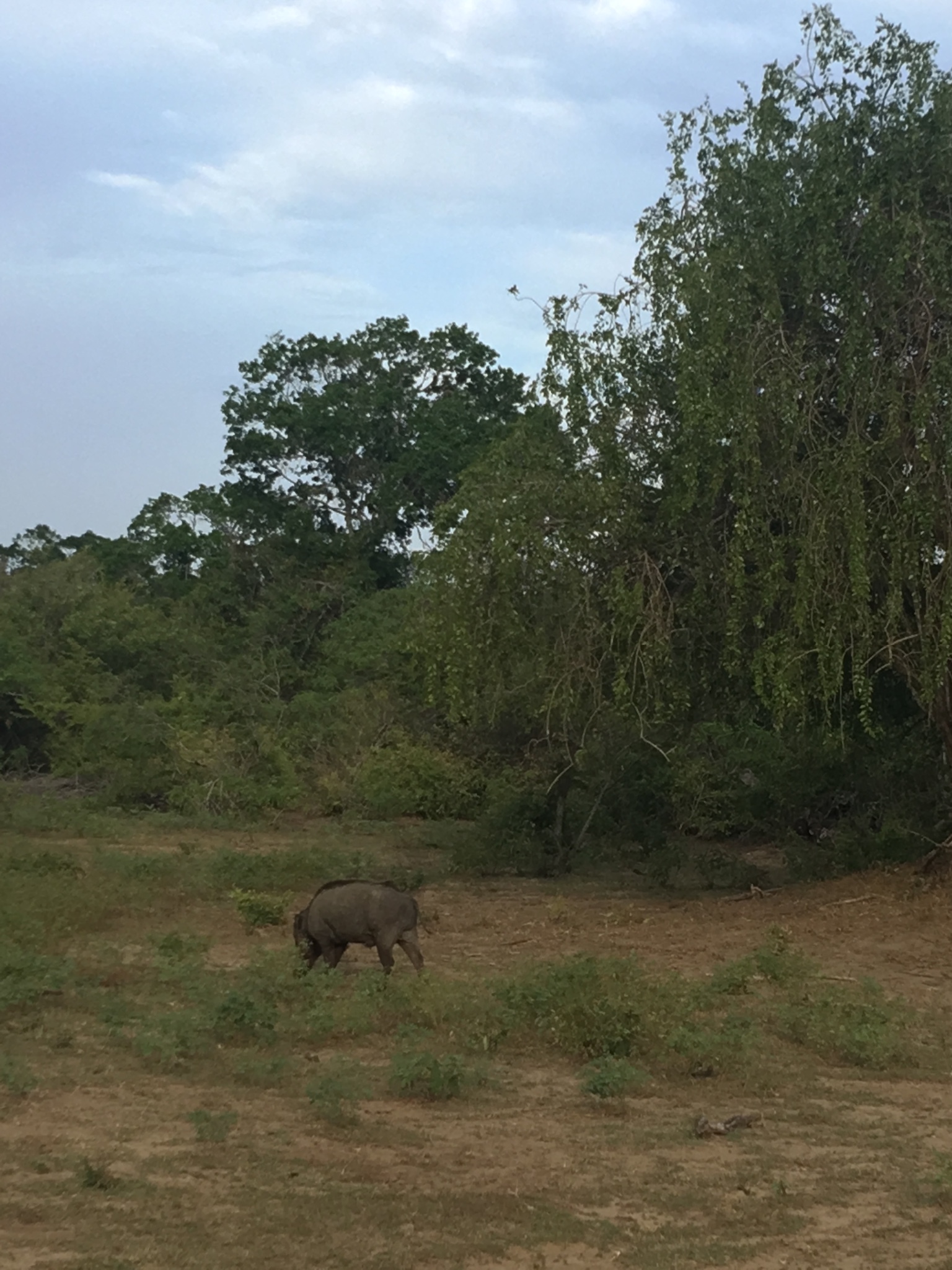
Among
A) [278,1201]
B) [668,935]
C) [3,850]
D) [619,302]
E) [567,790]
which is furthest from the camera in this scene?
[567,790]

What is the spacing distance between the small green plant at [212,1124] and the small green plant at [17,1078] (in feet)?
2.77

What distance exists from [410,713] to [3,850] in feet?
31.0

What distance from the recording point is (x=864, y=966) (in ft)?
37.7

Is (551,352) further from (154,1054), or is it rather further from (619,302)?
(154,1054)

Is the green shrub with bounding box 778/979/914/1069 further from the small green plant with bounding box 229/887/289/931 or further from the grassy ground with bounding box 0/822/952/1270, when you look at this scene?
the small green plant with bounding box 229/887/289/931

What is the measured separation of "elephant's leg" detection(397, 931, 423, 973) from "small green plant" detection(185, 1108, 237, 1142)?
4.17 m

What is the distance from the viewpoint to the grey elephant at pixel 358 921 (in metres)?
10.5

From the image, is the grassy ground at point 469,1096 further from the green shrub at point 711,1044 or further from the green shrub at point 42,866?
the green shrub at point 42,866

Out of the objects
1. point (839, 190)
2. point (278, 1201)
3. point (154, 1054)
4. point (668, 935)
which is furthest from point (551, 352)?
point (278, 1201)

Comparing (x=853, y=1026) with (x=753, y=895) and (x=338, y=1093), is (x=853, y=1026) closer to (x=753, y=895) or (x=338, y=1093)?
(x=338, y=1093)

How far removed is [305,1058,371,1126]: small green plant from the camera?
6477 mm

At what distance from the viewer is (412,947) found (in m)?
10.7

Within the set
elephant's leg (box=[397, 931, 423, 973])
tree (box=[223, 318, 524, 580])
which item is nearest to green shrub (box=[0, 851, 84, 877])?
elephant's leg (box=[397, 931, 423, 973])

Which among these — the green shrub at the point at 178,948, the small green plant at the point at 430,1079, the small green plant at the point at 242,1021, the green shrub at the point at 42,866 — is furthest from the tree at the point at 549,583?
the small green plant at the point at 430,1079
